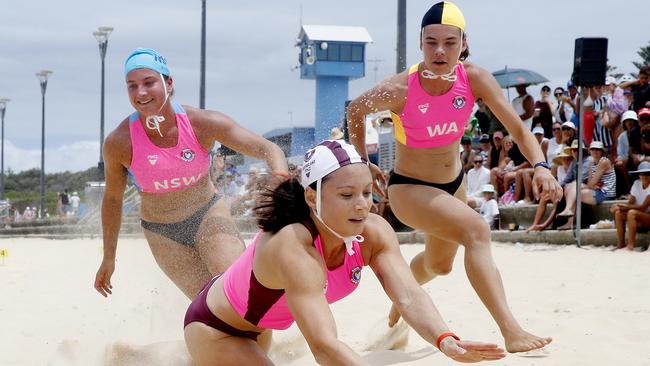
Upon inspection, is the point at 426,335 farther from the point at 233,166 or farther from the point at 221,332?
the point at 233,166

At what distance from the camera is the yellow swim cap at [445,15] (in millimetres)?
5035

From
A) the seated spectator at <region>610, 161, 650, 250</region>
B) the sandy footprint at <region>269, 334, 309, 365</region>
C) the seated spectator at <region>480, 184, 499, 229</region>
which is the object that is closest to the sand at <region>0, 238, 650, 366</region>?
the sandy footprint at <region>269, 334, 309, 365</region>

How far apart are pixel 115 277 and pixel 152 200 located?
21.9 feet

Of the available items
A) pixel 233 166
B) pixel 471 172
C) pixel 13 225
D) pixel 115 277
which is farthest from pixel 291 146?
pixel 13 225

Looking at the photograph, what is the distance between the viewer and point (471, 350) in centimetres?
314

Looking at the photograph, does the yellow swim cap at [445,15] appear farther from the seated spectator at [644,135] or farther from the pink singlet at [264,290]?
the seated spectator at [644,135]

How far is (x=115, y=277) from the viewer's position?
37.4 ft

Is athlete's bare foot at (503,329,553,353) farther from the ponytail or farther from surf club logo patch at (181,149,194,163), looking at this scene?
surf club logo patch at (181,149,194,163)

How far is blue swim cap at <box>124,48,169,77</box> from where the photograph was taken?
4887 mm

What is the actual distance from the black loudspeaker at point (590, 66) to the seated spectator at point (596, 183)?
83cm

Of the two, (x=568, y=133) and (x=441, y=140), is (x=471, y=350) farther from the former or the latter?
(x=568, y=133)

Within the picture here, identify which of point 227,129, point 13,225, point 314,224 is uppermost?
point 227,129

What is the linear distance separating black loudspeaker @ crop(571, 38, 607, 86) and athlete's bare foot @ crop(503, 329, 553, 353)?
7.07m

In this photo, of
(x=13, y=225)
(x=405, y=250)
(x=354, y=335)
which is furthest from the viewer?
(x=13, y=225)
